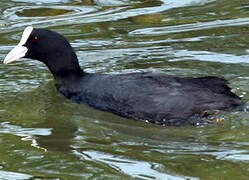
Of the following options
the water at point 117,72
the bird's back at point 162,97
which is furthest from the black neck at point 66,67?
the bird's back at point 162,97

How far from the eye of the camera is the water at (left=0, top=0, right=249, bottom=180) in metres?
5.88

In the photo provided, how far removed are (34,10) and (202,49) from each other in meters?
2.84

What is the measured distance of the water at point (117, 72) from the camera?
588 centimetres

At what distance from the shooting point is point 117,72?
27.1 feet

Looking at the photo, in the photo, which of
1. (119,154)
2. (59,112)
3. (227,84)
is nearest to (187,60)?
(227,84)

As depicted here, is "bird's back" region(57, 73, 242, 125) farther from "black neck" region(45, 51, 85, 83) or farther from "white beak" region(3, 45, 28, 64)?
"white beak" region(3, 45, 28, 64)

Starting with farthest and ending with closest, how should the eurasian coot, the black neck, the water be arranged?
the black neck, the eurasian coot, the water

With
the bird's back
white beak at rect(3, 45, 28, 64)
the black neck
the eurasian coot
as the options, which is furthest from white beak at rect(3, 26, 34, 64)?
the bird's back

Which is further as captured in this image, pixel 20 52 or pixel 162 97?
pixel 20 52

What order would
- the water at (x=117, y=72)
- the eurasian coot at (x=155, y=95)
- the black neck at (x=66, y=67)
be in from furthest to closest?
the black neck at (x=66, y=67) < the eurasian coot at (x=155, y=95) < the water at (x=117, y=72)

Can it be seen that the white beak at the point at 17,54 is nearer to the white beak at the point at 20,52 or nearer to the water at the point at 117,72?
the white beak at the point at 20,52

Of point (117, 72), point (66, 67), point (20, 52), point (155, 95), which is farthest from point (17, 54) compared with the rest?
point (155, 95)

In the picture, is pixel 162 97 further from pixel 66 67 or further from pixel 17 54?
pixel 17 54

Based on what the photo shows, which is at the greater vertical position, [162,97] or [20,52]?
[20,52]
